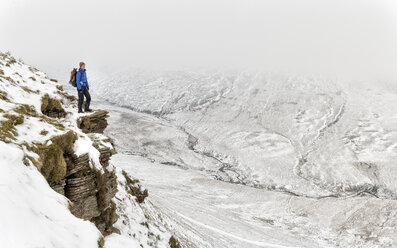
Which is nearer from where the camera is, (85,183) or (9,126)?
(9,126)

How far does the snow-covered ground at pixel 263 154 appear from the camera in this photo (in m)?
68.2

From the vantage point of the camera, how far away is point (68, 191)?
37.0 feet

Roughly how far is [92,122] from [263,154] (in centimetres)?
9443

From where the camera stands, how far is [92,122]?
1919 cm

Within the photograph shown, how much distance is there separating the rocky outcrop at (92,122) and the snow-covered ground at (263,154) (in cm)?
1953

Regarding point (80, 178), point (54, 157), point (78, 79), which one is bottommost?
point (80, 178)

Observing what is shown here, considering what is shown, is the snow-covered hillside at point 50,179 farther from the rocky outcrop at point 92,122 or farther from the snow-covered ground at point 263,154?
the snow-covered ground at point 263,154

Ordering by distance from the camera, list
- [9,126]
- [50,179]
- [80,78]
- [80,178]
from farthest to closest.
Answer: [80,78]
[80,178]
[50,179]
[9,126]

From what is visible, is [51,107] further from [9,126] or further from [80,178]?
[9,126]

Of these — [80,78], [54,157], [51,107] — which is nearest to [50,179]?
[54,157]

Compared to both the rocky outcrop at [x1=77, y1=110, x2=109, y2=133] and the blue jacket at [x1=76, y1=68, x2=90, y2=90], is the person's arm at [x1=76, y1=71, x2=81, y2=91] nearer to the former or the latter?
the blue jacket at [x1=76, y1=68, x2=90, y2=90]

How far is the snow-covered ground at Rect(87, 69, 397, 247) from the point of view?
6819 cm

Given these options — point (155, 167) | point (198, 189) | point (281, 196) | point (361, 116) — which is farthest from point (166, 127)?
point (361, 116)

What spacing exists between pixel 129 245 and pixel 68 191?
13.1 feet
